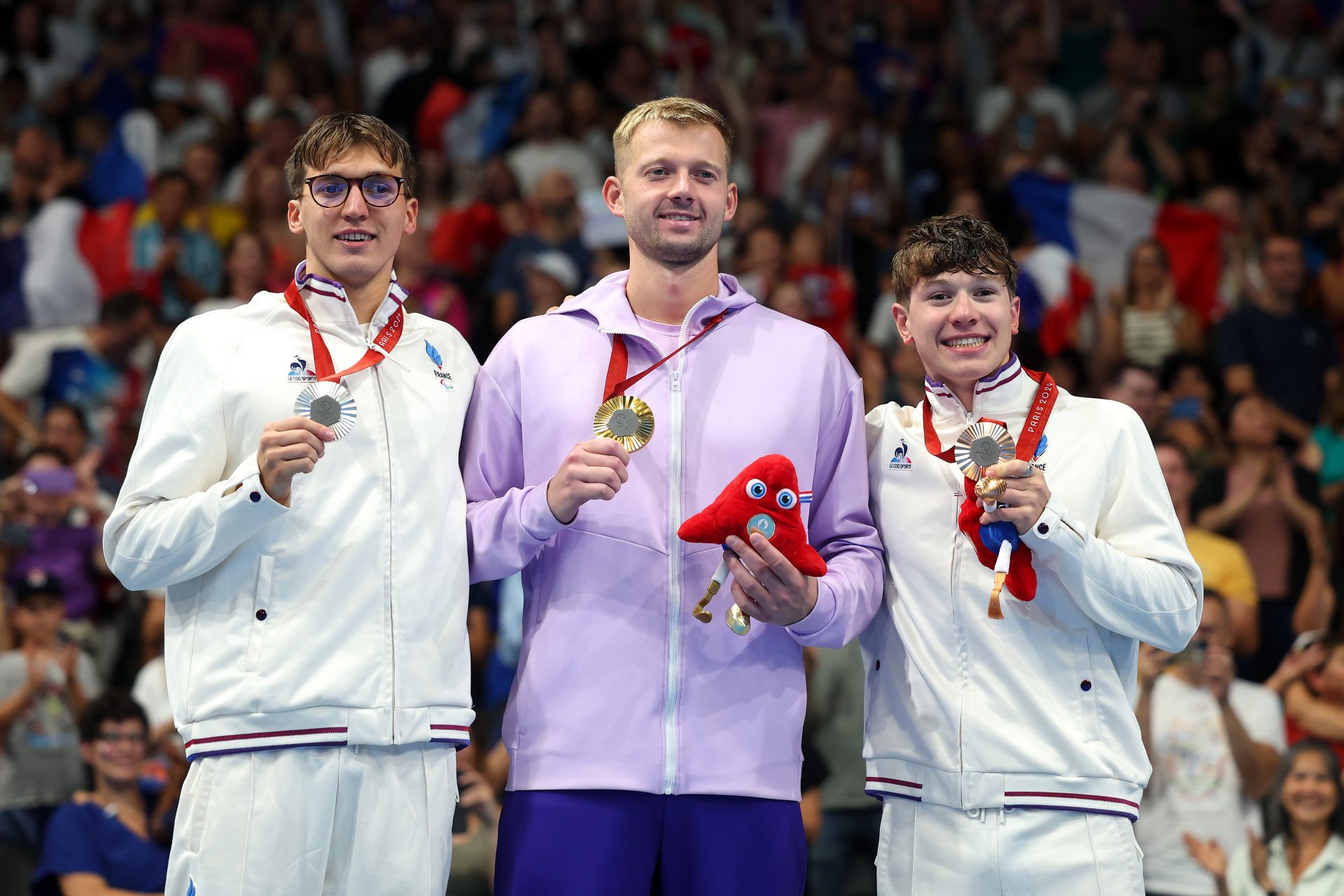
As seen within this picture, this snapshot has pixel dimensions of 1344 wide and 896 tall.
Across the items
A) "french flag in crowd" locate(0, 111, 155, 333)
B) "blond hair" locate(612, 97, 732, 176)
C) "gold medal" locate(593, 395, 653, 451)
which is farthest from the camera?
"french flag in crowd" locate(0, 111, 155, 333)

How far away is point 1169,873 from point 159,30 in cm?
982

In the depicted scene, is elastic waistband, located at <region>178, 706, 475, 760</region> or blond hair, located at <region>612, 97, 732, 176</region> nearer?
elastic waistband, located at <region>178, 706, 475, 760</region>

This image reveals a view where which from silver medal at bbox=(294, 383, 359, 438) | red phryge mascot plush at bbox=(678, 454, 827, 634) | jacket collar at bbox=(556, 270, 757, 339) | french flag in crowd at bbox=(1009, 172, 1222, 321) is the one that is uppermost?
french flag in crowd at bbox=(1009, 172, 1222, 321)

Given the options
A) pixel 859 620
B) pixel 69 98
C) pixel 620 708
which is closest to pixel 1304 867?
pixel 859 620

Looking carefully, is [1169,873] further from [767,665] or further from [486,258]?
[486,258]

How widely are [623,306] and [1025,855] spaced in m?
1.82

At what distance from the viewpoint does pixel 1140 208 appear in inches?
410

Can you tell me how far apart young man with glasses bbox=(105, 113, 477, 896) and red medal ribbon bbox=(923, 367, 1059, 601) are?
51.5 inches

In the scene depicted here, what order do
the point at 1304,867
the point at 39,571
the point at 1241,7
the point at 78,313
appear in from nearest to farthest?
1. the point at 1304,867
2. the point at 39,571
3. the point at 78,313
4. the point at 1241,7

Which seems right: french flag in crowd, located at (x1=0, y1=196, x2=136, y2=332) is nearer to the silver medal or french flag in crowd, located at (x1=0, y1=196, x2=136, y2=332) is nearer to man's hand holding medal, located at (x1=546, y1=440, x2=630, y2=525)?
the silver medal

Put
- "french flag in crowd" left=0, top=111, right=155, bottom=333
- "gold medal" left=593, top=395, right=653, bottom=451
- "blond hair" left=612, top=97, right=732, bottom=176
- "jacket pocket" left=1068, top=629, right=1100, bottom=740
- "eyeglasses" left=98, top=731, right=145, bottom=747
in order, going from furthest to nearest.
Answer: "french flag in crowd" left=0, top=111, right=155, bottom=333 → "eyeglasses" left=98, top=731, right=145, bottom=747 → "blond hair" left=612, top=97, right=732, bottom=176 → "jacket pocket" left=1068, top=629, right=1100, bottom=740 → "gold medal" left=593, top=395, right=653, bottom=451

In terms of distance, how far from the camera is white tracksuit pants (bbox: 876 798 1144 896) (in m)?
3.83

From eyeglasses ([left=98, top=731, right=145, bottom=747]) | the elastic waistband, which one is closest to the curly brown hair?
the elastic waistband

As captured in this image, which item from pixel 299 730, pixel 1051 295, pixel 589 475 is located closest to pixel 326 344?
pixel 589 475
